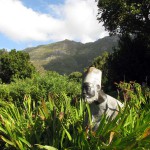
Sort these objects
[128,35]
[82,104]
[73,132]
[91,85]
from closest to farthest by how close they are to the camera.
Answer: [91,85], [73,132], [82,104], [128,35]

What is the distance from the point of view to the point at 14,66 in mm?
63156

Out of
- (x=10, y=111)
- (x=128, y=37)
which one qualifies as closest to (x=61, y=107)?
(x=10, y=111)

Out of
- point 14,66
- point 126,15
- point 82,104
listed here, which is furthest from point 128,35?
point 14,66

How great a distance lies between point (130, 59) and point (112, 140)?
89.6ft

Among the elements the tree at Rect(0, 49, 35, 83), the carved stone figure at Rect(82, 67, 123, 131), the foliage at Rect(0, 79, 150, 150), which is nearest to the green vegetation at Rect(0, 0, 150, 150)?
the foliage at Rect(0, 79, 150, 150)

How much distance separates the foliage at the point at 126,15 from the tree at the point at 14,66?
107 ft

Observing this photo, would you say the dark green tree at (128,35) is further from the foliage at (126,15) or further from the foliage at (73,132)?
the foliage at (73,132)

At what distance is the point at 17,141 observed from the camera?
4.76 metres

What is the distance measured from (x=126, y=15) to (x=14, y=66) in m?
36.5

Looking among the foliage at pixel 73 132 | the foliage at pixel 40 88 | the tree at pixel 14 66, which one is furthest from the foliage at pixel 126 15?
the tree at pixel 14 66

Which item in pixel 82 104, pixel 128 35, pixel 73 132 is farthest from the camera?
pixel 128 35

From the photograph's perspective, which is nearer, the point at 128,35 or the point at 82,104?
the point at 82,104

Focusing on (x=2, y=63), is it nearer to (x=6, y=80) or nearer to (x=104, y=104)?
(x=6, y=80)

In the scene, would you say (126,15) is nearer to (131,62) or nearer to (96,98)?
(131,62)
